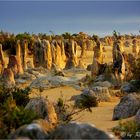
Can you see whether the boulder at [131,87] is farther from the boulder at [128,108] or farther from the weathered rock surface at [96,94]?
the boulder at [128,108]

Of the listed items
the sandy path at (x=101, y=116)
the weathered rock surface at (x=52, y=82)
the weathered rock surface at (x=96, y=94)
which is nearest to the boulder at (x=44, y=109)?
the sandy path at (x=101, y=116)

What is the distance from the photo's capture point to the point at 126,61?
33125 mm

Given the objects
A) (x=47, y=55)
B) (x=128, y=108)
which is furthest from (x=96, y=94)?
(x=47, y=55)

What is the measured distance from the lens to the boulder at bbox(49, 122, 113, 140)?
729cm

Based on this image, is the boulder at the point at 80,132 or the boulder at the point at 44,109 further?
the boulder at the point at 44,109

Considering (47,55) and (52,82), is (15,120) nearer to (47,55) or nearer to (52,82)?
(52,82)

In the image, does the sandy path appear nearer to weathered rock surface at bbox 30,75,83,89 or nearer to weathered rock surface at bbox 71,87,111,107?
weathered rock surface at bbox 71,87,111,107

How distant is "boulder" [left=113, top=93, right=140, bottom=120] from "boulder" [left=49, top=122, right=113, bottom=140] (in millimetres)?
9839

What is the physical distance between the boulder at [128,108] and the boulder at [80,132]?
387 inches

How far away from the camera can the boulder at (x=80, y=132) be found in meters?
7.29

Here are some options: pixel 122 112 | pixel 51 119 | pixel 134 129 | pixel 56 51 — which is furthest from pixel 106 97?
pixel 56 51

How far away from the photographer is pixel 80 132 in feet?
24.2

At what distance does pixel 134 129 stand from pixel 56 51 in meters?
33.4

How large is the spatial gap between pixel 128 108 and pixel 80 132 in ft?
34.2
